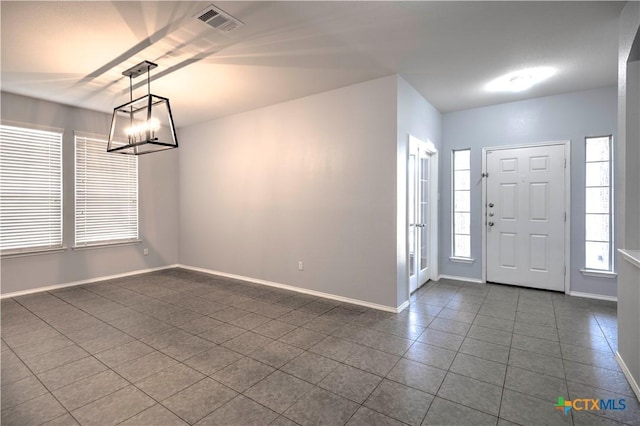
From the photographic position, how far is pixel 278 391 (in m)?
2.22

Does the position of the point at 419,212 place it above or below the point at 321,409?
above

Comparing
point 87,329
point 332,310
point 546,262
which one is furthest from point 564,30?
point 87,329

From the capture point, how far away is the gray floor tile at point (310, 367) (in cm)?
240

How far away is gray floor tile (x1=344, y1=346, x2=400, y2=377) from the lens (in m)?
2.50

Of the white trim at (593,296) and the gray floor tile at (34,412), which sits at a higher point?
the white trim at (593,296)

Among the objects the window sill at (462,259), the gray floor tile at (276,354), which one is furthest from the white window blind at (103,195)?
the window sill at (462,259)

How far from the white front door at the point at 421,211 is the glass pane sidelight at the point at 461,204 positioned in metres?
0.44

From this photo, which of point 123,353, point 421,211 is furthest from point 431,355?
point 123,353

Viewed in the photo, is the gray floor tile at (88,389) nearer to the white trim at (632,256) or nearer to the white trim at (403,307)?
the white trim at (403,307)

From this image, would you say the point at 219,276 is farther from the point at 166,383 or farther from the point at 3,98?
the point at 3,98

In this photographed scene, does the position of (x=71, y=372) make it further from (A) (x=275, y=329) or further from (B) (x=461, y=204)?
(B) (x=461, y=204)

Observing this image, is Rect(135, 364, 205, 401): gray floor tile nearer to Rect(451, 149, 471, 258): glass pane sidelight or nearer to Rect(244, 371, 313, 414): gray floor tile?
Rect(244, 371, 313, 414): gray floor tile

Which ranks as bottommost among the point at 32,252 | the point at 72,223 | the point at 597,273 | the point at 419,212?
the point at 597,273

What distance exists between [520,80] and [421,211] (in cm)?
211
